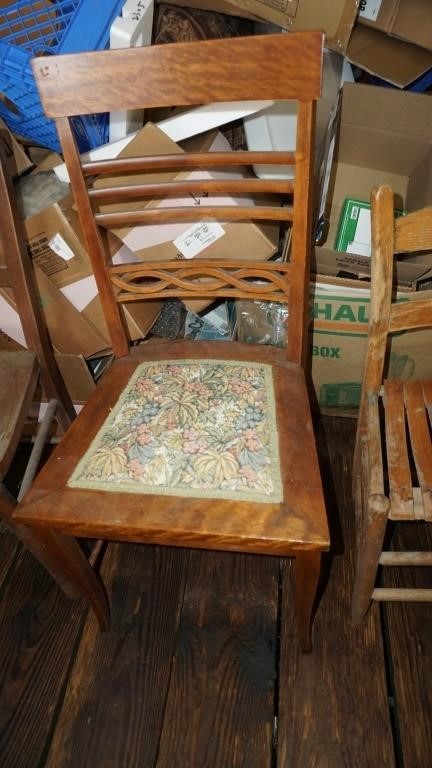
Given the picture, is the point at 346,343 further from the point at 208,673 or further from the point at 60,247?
the point at 208,673

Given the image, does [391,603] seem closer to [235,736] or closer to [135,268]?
[235,736]

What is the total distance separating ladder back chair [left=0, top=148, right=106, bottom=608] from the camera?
0.95m

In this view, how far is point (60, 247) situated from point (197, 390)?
0.50m

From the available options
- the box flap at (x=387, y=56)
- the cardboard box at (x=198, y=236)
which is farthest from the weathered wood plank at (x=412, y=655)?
the box flap at (x=387, y=56)

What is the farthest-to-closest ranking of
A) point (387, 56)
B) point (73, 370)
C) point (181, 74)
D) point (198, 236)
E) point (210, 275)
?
1. point (73, 370)
2. point (387, 56)
3. point (198, 236)
4. point (210, 275)
5. point (181, 74)

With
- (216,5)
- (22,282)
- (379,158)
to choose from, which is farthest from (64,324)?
(379,158)

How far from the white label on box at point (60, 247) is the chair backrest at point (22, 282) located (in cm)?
8

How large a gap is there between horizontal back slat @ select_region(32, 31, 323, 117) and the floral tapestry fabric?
0.50 meters

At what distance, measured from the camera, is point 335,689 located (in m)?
1.04

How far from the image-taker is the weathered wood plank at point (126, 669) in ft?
3.29

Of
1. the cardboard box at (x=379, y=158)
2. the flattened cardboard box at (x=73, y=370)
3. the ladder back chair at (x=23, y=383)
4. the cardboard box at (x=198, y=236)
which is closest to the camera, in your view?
the ladder back chair at (x=23, y=383)

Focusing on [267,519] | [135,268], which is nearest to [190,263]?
[135,268]

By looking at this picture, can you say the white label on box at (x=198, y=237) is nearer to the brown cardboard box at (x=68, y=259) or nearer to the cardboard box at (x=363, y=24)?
the brown cardboard box at (x=68, y=259)

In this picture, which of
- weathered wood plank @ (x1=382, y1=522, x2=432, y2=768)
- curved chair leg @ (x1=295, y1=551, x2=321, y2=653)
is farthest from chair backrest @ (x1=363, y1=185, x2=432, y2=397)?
weathered wood plank @ (x1=382, y1=522, x2=432, y2=768)
